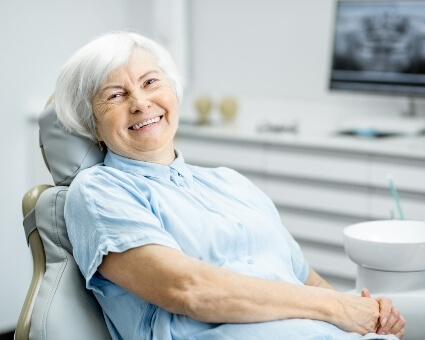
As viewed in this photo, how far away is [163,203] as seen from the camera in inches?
71.7

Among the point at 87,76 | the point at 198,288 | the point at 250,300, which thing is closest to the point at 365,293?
the point at 250,300

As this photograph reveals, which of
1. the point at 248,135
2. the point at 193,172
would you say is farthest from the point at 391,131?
the point at 193,172

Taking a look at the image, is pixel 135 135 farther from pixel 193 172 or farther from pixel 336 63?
pixel 336 63

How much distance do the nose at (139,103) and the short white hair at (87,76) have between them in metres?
0.08

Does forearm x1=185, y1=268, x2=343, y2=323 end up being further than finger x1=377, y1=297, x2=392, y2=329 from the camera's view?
No

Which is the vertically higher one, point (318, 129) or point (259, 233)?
point (259, 233)

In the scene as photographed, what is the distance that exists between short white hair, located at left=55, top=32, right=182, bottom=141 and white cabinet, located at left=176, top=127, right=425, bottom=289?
1.66 m

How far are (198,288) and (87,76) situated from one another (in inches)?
22.1

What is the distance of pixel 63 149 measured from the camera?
193 cm

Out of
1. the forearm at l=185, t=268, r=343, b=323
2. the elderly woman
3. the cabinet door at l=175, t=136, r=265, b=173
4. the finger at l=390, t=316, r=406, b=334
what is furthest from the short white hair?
the cabinet door at l=175, t=136, r=265, b=173

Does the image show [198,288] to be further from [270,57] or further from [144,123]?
[270,57]

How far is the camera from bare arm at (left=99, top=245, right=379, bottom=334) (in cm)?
167

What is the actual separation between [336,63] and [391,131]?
1.50ft

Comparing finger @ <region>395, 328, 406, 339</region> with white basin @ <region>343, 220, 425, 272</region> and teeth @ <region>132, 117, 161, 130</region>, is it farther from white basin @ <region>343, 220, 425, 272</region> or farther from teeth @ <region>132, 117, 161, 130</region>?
teeth @ <region>132, 117, 161, 130</region>
